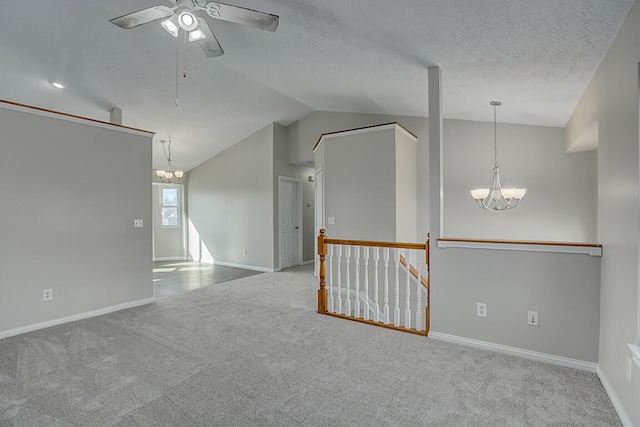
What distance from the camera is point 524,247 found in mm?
2533

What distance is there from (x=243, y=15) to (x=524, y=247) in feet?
9.21

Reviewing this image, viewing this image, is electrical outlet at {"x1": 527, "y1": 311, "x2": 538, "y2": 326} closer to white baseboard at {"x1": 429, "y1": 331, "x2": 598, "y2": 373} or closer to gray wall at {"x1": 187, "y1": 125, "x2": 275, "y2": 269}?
white baseboard at {"x1": 429, "y1": 331, "x2": 598, "y2": 373}

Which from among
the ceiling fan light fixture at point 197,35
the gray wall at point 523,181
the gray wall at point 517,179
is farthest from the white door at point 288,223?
the ceiling fan light fixture at point 197,35

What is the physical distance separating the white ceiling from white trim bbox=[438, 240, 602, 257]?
1431 mm

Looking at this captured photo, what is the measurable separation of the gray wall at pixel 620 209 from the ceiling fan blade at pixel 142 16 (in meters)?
2.87

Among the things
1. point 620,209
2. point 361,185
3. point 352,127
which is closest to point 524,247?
point 620,209

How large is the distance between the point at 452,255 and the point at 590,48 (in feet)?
6.02

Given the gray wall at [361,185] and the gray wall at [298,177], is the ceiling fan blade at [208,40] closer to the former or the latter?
the gray wall at [361,185]

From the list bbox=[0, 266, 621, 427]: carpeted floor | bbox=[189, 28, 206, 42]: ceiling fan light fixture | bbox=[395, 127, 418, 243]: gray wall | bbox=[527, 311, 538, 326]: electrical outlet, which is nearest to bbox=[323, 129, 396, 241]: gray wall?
bbox=[395, 127, 418, 243]: gray wall

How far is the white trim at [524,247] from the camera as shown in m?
2.30

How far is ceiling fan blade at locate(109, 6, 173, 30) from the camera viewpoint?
2.15 metres

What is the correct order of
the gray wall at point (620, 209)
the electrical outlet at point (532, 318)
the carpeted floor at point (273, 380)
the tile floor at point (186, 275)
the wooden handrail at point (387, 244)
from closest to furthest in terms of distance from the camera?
the gray wall at point (620, 209)
the carpeted floor at point (273, 380)
the electrical outlet at point (532, 318)
the wooden handrail at point (387, 244)
the tile floor at point (186, 275)

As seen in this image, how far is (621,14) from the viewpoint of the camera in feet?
5.86

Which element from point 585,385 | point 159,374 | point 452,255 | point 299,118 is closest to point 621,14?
point 452,255
